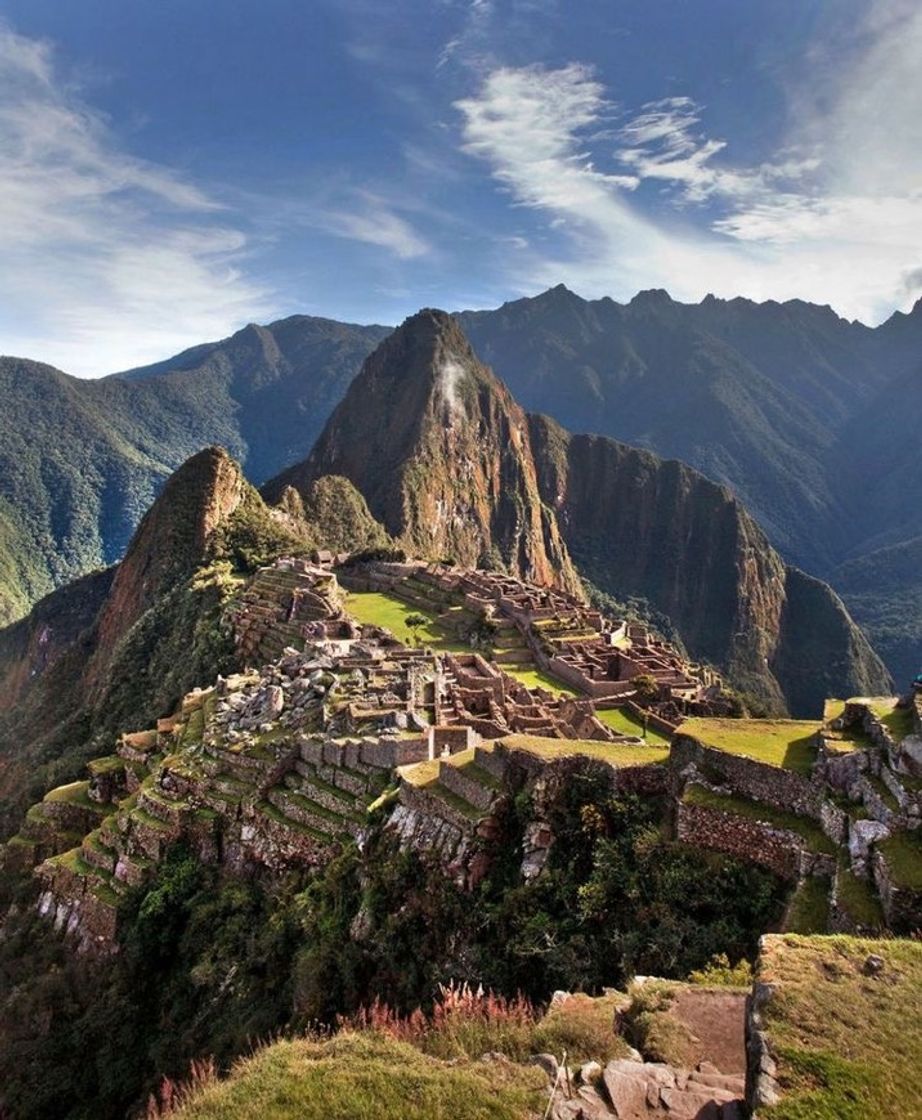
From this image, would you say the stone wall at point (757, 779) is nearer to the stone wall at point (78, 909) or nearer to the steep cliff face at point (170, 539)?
the stone wall at point (78, 909)

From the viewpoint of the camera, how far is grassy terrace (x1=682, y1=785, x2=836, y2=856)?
442 inches

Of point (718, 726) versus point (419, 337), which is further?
point (419, 337)

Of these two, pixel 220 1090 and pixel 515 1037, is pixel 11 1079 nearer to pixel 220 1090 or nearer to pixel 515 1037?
pixel 220 1090

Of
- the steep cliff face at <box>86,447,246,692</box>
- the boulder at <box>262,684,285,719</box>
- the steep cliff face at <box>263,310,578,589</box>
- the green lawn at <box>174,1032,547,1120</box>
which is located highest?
the steep cliff face at <box>263,310,578,589</box>

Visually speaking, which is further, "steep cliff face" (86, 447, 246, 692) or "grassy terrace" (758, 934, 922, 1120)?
"steep cliff face" (86, 447, 246, 692)

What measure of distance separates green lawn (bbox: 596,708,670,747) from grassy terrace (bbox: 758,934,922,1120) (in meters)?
26.1

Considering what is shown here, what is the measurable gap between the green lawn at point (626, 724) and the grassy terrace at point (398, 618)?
13.9m

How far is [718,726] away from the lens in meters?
14.4

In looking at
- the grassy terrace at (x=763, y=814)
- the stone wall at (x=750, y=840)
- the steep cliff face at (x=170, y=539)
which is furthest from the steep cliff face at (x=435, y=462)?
the stone wall at (x=750, y=840)

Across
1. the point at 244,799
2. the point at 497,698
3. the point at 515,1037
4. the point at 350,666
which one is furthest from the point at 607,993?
the point at 497,698

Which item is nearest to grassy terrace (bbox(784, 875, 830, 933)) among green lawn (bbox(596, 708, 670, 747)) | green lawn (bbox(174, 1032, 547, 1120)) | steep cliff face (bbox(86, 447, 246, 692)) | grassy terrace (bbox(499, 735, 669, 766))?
grassy terrace (bbox(499, 735, 669, 766))

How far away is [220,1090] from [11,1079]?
1078 cm

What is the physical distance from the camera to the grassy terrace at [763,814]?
442 inches

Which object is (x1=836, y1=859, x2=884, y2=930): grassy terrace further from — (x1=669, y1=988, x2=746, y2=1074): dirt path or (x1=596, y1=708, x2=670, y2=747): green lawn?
(x1=596, y1=708, x2=670, y2=747): green lawn
